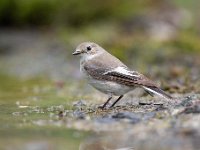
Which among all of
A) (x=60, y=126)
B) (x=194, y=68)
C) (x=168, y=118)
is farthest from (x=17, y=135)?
(x=194, y=68)

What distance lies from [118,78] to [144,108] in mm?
530

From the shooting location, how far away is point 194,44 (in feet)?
56.9

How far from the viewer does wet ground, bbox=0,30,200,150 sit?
725 cm

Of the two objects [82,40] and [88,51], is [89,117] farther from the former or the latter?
[82,40]

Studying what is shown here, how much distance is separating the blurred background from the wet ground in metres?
0.05

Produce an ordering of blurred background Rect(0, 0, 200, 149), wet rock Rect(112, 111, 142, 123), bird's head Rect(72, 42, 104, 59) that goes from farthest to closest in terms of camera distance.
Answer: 1. blurred background Rect(0, 0, 200, 149)
2. bird's head Rect(72, 42, 104, 59)
3. wet rock Rect(112, 111, 142, 123)

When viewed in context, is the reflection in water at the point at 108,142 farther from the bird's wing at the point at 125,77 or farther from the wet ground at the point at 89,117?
the bird's wing at the point at 125,77

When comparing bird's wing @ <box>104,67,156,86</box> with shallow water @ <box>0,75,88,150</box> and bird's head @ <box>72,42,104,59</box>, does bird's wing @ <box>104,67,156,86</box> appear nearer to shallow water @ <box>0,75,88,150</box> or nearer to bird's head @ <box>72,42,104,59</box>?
bird's head @ <box>72,42,104,59</box>

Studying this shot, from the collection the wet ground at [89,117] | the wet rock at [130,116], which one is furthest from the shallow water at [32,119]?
the wet rock at [130,116]

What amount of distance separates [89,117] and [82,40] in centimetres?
1037

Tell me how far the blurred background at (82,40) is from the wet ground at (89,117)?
5cm

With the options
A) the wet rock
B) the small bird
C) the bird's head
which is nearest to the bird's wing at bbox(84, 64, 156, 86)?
the small bird

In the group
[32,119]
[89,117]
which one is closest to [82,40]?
[32,119]

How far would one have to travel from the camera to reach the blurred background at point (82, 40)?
13.9 meters
